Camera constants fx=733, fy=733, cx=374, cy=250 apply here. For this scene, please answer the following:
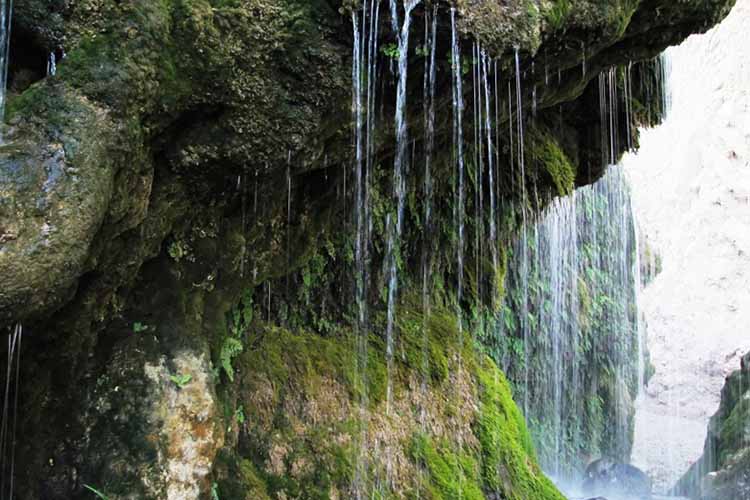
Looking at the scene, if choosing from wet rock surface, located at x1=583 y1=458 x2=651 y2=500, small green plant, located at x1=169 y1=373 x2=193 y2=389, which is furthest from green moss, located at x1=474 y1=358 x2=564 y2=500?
wet rock surface, located at x1=583 y1=458 x2=651 y2=500

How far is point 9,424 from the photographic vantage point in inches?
193

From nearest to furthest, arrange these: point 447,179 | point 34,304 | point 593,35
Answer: point 34,304 → point 593,35 → point 447,179

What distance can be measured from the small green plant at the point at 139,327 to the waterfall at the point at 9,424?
0.94 metres

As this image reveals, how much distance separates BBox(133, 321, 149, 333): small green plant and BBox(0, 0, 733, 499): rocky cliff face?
0.01m

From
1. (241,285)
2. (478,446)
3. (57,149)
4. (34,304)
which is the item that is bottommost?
(478,446)

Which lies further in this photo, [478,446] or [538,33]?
[478,446]

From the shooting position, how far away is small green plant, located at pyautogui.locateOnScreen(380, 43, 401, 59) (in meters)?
5.16

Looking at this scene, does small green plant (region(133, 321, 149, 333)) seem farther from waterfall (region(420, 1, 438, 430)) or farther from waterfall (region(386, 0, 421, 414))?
waterfall (region(420, 1, 438, 430))

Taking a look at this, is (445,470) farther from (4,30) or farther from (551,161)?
(4,30)

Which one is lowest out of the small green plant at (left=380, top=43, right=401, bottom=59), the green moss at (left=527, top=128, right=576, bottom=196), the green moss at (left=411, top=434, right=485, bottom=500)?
the green moss at (left=411, top=434, right=485, bottom=500)

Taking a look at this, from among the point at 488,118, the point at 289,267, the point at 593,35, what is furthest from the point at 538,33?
the point at 289,267

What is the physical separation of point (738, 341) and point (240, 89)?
137 feet

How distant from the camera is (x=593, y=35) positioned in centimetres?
568

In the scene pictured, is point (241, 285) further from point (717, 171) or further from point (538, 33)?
point (717, 171)
